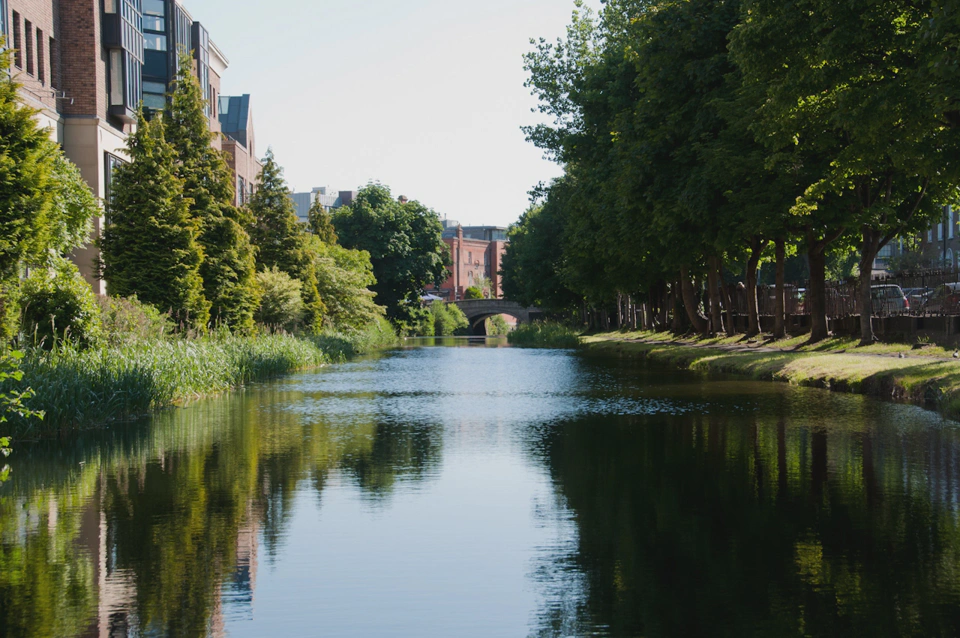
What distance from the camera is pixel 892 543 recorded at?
26.0 ft

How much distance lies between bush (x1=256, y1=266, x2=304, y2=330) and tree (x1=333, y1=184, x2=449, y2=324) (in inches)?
1763

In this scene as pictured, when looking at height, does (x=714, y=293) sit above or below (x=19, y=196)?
Answer: below

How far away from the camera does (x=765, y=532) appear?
329 inches

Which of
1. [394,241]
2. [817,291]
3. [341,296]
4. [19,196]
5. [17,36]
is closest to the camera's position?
[19,196]

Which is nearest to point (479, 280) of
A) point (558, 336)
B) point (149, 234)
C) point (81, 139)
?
point (558, 336)

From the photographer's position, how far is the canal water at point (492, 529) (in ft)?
20.4

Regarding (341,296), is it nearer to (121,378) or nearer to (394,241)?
(394,241)

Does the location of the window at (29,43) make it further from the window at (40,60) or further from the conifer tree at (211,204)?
the conifer tree at (211,204)

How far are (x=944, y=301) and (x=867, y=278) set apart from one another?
2.21 meters

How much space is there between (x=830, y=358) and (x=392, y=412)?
11.9m

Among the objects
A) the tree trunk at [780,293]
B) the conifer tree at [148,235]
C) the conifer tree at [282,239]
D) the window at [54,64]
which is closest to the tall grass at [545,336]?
the conifer tree at [282,239]

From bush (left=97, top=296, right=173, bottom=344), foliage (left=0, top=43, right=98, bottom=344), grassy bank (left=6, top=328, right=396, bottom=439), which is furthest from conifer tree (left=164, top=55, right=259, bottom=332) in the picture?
foliage (left=0, top=43, right=98, bottom=344)

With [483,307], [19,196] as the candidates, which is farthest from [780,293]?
[483,307]

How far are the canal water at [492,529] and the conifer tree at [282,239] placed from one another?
104 ft
